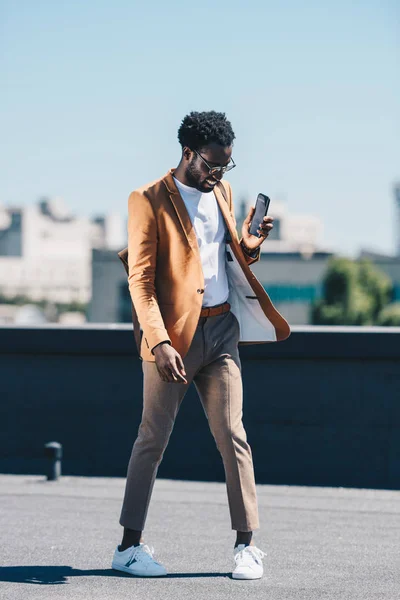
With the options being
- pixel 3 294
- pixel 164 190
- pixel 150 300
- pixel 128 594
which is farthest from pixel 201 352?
pixel 3 294

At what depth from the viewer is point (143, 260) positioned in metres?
4.71

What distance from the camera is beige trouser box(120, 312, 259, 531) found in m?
4.77

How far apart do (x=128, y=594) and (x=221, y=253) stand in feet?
4.88

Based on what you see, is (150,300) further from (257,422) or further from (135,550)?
(257,422)

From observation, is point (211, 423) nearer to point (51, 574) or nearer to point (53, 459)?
point (51, 574)

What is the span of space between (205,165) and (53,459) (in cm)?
316

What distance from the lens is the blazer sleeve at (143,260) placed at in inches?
183

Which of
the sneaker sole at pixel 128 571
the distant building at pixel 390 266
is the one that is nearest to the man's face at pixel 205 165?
the sneaker sole at pixel 128 571

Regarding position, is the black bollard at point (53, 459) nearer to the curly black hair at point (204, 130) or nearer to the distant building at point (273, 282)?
the curly black hair at point (204, 130)

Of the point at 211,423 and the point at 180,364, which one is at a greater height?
the point at 180,364

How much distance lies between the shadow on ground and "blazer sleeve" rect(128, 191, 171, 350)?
1.05 m

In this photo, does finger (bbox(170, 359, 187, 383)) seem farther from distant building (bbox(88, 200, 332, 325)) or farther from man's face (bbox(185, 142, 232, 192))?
distant building (bbox(88, 200, 332, 325))

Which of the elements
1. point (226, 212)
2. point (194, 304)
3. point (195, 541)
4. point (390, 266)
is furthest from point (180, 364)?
point (390, 266)

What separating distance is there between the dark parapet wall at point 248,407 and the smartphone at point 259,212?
2542 millimetres
